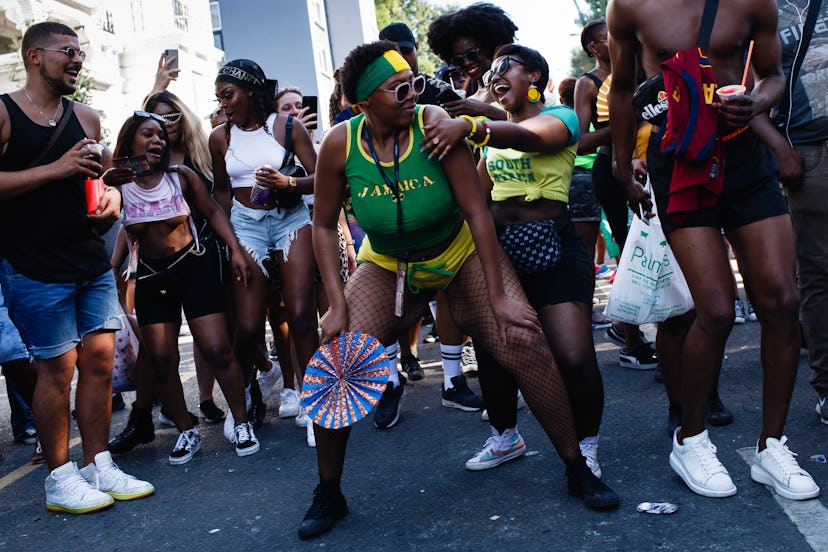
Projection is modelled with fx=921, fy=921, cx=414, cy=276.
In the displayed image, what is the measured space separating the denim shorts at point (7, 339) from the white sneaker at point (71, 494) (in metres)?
1.18

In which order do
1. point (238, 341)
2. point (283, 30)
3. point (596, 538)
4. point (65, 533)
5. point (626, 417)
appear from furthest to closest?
point (283, 30) → point (238, 341) → point (626, 417) → point (65, 533) → point (596, 538)

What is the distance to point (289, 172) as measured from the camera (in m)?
5.50

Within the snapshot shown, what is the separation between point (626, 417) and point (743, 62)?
1981mm

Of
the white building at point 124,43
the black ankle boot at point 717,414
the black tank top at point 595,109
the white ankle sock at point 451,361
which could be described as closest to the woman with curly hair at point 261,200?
the white ankle sock at point 451,361

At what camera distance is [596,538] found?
3248 mm

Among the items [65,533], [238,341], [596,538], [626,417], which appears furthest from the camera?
[238,341]

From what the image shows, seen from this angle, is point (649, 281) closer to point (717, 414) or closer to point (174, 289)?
point (717, 414)

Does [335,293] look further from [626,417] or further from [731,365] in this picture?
[731,365]

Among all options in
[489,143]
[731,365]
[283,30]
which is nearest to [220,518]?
[489,143]

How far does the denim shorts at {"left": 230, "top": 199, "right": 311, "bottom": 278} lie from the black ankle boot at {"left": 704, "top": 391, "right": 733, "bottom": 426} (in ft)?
8.13

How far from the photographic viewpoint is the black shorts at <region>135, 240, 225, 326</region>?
17.0 ft

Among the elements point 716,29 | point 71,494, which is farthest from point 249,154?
point 716,29

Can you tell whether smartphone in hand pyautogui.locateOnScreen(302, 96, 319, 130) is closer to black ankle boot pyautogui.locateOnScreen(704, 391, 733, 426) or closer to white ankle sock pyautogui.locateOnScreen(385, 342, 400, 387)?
white ankle sock pyautogui.locateOnScreen(385, 342, 400, 387)

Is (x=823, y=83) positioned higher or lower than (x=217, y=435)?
higher
